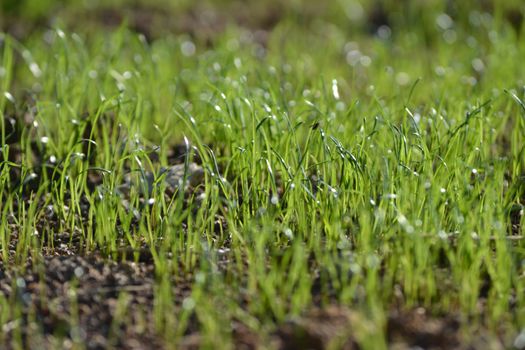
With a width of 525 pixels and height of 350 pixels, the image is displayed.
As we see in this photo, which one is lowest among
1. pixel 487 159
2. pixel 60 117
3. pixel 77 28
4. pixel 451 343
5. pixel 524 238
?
pixel 451 343

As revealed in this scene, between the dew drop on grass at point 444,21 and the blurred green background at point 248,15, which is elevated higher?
the blurred green background at point 248,15

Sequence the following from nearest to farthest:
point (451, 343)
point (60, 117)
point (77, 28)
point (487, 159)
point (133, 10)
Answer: point (451, 343), point (487, 159), point (60, 117), point (77, 28), point (133, 10)

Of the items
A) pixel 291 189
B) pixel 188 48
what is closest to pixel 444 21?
pixel 188 48

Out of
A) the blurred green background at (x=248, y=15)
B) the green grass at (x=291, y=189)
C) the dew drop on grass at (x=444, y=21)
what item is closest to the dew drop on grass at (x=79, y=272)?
the green grass at (x=291, y=189)

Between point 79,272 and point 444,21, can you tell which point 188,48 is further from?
point 79,272

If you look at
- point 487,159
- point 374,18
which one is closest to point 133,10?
point 374,18

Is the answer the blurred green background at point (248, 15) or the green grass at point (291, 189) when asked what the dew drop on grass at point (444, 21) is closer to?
the blurred green background at point (248, 15)

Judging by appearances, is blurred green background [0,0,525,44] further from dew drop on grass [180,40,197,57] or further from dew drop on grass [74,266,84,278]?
dew drop on grass [74,266,84,278]

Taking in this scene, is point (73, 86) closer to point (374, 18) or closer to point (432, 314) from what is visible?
point (432, 314)

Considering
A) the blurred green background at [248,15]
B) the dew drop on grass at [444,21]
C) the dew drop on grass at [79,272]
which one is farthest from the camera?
the blurred green background at [248,15]
